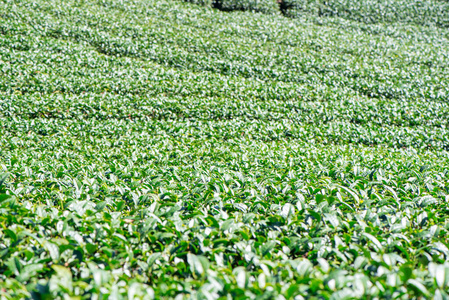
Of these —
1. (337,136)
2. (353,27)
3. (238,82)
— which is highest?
(353,27)

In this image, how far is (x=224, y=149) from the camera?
27.1 ft

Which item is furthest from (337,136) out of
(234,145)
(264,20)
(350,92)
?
(264,20)

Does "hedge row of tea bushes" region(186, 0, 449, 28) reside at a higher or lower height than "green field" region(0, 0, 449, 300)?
higher

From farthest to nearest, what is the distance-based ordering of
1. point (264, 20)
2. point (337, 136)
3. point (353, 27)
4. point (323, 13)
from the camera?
point (323, 13), point (353, 27), point (264, 20), point (337, 136)

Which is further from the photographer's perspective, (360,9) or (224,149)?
(360,9)

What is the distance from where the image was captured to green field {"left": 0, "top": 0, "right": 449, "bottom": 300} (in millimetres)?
2150

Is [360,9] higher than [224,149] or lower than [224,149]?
higher

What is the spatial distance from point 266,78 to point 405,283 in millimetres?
15759

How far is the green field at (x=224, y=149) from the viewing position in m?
2.15

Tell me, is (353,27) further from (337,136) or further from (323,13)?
(337,136)

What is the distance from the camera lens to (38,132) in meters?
9.85

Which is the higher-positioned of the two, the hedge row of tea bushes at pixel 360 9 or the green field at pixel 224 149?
the hedge row of tea bushes at pixel 360 9

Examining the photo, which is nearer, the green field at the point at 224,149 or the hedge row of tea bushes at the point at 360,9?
the green field at the point at 224,149

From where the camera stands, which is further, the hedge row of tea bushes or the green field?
the hedge row of tea bushes
